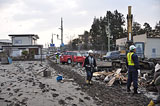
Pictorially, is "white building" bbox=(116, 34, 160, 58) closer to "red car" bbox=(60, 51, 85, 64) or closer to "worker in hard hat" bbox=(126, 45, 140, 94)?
"red car" bbox=(60, 51, 85, 64)

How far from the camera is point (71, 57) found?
2281 cm

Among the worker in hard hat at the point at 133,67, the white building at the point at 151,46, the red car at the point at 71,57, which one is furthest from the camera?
the white building at the point at 151,46

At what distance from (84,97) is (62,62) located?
689 inches

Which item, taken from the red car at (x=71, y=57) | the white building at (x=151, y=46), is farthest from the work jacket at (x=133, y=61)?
the white building at (x=151, y=46)

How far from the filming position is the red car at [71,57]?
21.8m

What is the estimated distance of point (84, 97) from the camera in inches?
255

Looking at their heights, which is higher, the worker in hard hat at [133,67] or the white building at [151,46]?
the white building at [151,46]

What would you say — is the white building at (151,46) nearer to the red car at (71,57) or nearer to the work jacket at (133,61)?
the red car at (71,57)

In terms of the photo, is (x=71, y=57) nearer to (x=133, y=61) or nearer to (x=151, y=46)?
(x=133, y=61)

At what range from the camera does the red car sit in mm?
21750

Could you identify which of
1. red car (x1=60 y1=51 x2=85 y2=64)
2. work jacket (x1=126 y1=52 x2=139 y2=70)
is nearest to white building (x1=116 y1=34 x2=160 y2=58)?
red car (x1=60 y1=51 x2=85 y2=64)

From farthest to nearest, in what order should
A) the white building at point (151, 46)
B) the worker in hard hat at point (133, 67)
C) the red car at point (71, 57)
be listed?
the white building at point (151, 46) → the red car at point (71, 57) → the worker in hard hat at point (133, 67)

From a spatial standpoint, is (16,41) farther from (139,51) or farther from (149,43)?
(139,51)

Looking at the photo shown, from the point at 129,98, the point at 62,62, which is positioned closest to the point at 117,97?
the point at 129,98
